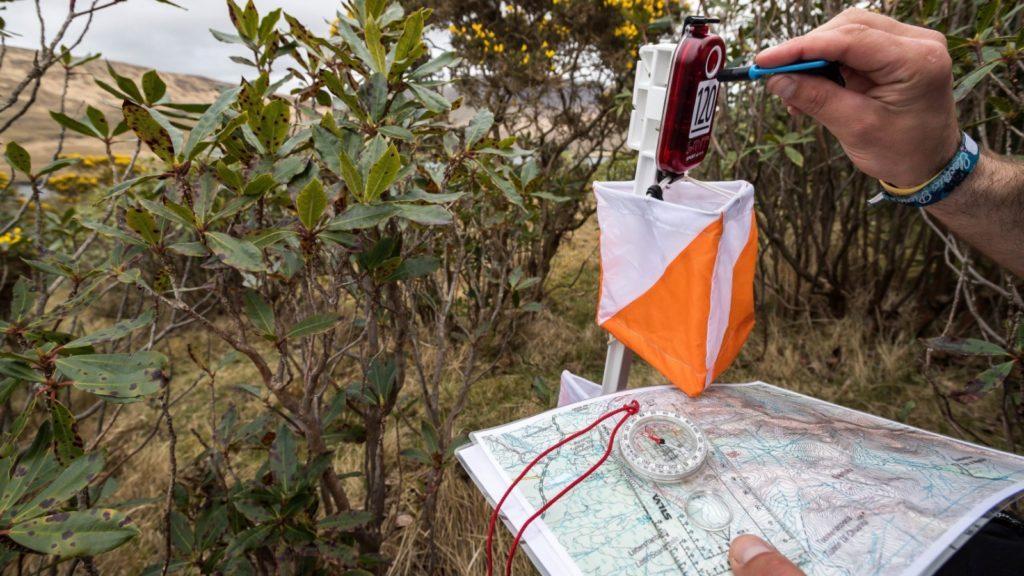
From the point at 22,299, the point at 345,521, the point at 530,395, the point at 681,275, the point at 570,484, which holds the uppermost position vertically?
the point at 681,275

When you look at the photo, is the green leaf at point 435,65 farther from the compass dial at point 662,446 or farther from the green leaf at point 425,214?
the compass dial at point 662,446

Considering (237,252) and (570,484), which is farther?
(570,484)

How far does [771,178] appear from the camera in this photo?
9.75 ft

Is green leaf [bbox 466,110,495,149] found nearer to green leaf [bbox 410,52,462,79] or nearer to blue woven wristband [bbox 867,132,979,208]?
green leaf [bbox 410,52,462,79]

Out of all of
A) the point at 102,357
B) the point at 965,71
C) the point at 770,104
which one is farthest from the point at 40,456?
the point at 770,104

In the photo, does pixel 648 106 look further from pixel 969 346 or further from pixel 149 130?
pixel 969 346

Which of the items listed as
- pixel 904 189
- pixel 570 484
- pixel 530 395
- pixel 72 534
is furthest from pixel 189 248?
pixel 530 395

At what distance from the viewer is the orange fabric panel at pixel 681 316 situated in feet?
2.99

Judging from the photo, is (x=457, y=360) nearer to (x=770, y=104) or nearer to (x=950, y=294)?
(x=770, y=104)

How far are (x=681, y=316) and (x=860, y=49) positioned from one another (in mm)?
558

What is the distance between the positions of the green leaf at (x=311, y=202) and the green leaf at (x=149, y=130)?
208 millimetres

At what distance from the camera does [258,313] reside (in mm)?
854

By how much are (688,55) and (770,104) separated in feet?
8.88

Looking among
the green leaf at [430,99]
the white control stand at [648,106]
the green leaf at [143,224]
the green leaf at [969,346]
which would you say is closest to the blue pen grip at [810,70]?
the white control stand at [648,106]
